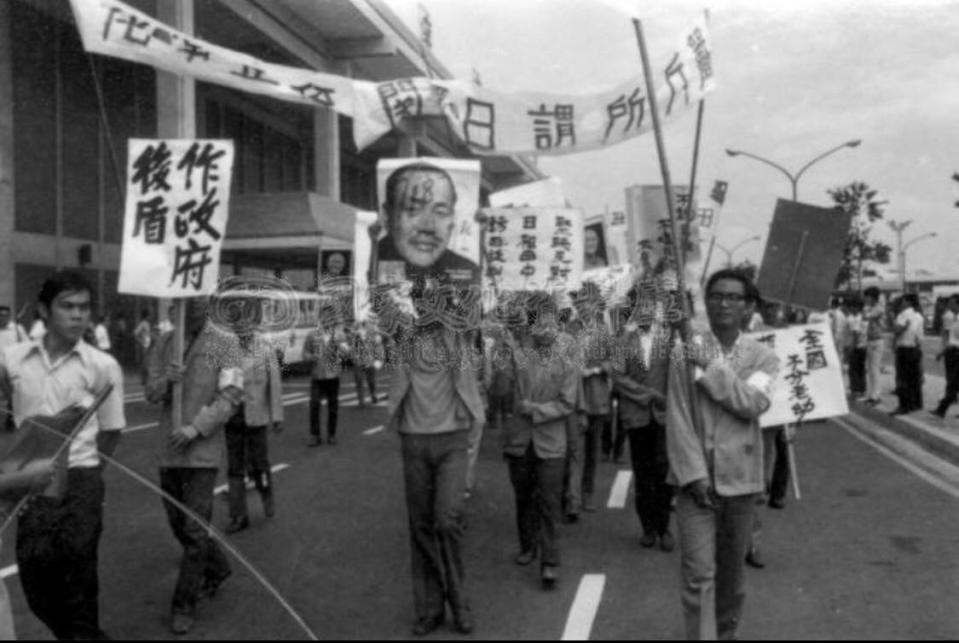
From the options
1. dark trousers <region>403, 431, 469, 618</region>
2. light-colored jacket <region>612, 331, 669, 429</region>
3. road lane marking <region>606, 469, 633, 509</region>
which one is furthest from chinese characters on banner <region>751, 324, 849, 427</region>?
dark trousers <region>403, 431, 469, 618</region>

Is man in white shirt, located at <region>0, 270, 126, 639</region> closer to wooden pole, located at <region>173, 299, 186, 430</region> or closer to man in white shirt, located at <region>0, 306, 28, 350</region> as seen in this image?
wooden pole, located at <region>173, 299, 186, 430</region>

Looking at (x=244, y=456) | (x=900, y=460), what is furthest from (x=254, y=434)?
(x=900, y=460)

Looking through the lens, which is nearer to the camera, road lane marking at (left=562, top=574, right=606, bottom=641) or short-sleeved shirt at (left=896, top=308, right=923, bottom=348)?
road lane marking at (left=562, top=574, right=606, bottom=641)

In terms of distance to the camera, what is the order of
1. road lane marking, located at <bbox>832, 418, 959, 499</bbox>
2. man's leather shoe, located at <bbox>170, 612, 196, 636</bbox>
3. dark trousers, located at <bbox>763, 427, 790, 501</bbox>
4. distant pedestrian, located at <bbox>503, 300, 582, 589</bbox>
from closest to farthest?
1. man's leather shoe, located at <bbox>170, 612, 196, 636</bbox>
2. distant pedestrian, located at <bbox>503, 300, 582, 589</bbox>
3. dark trousers, located at <bbox>763, 427, 790, 501</bbox>
4. road lane marking, located at <bbox>832, 418, 959, 499</bbox>

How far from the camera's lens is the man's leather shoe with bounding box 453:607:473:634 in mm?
4277

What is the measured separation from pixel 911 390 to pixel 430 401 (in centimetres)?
913

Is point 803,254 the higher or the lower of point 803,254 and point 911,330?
the higher

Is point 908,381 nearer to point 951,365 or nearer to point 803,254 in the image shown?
point 951,365

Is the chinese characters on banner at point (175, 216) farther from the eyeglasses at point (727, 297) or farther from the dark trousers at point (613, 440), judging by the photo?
the dark trousers at point (613, 440)

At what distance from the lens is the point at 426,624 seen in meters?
4.25

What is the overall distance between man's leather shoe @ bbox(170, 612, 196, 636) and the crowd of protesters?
10 mm

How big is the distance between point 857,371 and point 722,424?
12366 millimetres

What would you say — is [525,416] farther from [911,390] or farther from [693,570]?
[911,390]

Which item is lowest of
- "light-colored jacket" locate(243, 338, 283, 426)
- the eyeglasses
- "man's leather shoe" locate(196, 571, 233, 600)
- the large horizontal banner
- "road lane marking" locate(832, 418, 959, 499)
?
"road lane marking" locate(832, 418, 959, 499)
